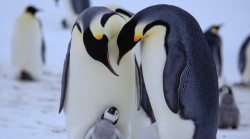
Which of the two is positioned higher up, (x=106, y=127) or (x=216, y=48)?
(x=106, y=127)

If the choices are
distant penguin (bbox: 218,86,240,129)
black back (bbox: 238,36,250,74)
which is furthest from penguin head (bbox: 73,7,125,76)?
black back (bbox: 238,36,250,74)

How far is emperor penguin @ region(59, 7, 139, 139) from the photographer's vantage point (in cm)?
318

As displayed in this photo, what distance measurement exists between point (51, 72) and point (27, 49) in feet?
2.63

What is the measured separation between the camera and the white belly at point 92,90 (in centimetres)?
330

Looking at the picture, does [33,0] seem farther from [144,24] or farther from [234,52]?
[144,24]

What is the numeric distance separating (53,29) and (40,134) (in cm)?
667

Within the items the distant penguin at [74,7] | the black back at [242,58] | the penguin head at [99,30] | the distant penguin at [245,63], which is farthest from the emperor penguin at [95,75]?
the distant penguin at [74,7]

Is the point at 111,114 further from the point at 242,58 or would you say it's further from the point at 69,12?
the point at 69,12

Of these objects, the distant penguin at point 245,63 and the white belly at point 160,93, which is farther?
the distant penguin at point 245,63

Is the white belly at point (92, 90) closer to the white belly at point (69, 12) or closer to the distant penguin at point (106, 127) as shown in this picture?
the distant penguin at point (106, 127)

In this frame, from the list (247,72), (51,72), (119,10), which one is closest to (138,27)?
(119,10)

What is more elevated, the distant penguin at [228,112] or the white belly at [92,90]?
the white belly at [92,90]

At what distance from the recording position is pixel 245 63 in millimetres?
8828

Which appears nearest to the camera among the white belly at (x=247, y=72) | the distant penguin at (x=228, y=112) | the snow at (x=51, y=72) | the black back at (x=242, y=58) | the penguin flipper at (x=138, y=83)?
the penguin flipper at (x=138, y=83)
